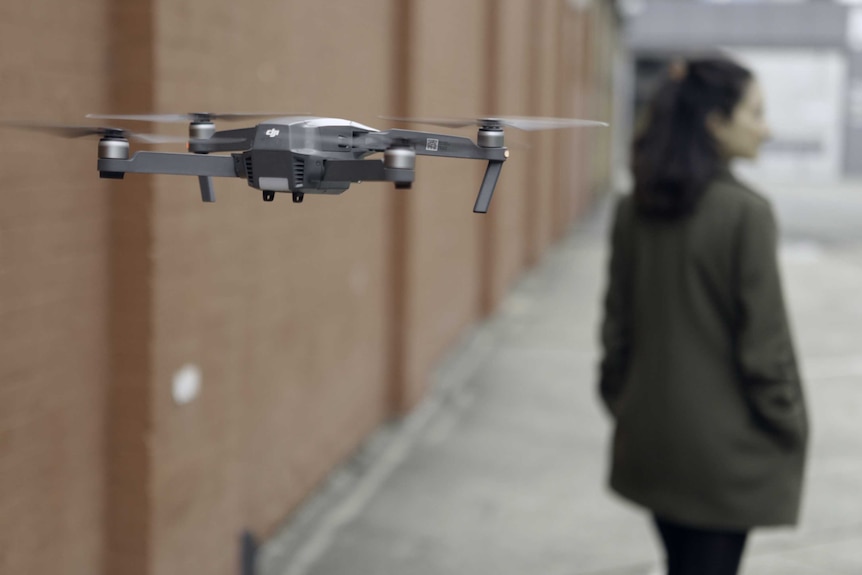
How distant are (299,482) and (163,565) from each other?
6.10 feet

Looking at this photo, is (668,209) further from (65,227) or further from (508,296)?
(508,296)

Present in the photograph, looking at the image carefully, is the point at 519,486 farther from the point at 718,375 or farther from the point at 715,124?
the point at 715,124

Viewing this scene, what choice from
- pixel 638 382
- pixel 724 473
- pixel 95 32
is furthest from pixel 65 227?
pixel 724 473

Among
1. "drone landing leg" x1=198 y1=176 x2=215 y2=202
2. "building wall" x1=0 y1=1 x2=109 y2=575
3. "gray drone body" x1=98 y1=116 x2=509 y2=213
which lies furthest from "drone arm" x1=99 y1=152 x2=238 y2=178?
"building wall" x1=0 y1=1 x2=109 y2=575

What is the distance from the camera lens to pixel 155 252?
12.5ft

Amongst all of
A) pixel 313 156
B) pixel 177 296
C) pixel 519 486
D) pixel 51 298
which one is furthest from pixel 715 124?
pixel 519 486

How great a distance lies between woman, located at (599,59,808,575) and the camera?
10.7 ft

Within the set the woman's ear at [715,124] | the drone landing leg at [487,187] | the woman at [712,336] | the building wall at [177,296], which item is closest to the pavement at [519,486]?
the building wall at [177,296]

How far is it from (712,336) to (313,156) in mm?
2480

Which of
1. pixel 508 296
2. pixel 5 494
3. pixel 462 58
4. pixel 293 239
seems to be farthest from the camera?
pixel 508 296

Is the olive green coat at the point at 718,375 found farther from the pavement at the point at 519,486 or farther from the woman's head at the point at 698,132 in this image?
→ the pavement at the point at 519,486

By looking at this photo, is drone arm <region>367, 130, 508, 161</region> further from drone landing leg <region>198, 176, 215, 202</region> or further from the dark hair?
the dark hair

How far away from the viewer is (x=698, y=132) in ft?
10.9

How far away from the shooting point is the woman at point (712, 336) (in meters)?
3.25
